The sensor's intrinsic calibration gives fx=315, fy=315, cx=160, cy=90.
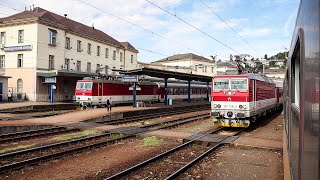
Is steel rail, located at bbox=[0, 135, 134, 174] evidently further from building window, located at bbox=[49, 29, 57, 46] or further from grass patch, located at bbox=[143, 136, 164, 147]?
building window, located at bbox=[49, 29, 57, 46]

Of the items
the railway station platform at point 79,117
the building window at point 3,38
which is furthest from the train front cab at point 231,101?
the building window at point 3,38

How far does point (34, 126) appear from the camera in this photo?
1723 cm

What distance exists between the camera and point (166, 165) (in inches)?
374

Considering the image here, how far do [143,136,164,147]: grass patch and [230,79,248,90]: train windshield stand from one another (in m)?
4.68

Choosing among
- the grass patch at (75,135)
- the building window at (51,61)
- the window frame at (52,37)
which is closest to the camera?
the grass patch at (75,135)

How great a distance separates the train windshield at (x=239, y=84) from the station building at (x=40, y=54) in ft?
79.9

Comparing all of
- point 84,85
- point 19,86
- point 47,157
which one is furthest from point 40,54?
point 47,157

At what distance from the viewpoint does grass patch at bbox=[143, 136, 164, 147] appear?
41.8 ft

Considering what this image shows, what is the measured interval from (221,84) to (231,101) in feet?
3.36

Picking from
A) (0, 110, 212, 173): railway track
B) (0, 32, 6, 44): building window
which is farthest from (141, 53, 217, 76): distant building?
(0, 110, 212, 173): railway track

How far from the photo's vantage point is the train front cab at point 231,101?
15.2 metres

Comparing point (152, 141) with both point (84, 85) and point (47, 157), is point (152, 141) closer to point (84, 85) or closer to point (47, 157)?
point (47, 157)

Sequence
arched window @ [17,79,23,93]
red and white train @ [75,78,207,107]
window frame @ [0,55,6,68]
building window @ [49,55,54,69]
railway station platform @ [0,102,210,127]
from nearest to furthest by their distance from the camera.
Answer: railway station platform @ [0,102,210,127]
red and white train @ [75,78,207,107]
arched window @ [17,79,23,93]
building window @ [49,55,54,69]
window frame @ [0,55,6,68]

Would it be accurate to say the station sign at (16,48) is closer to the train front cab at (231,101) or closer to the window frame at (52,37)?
the window frame at (52,37)
